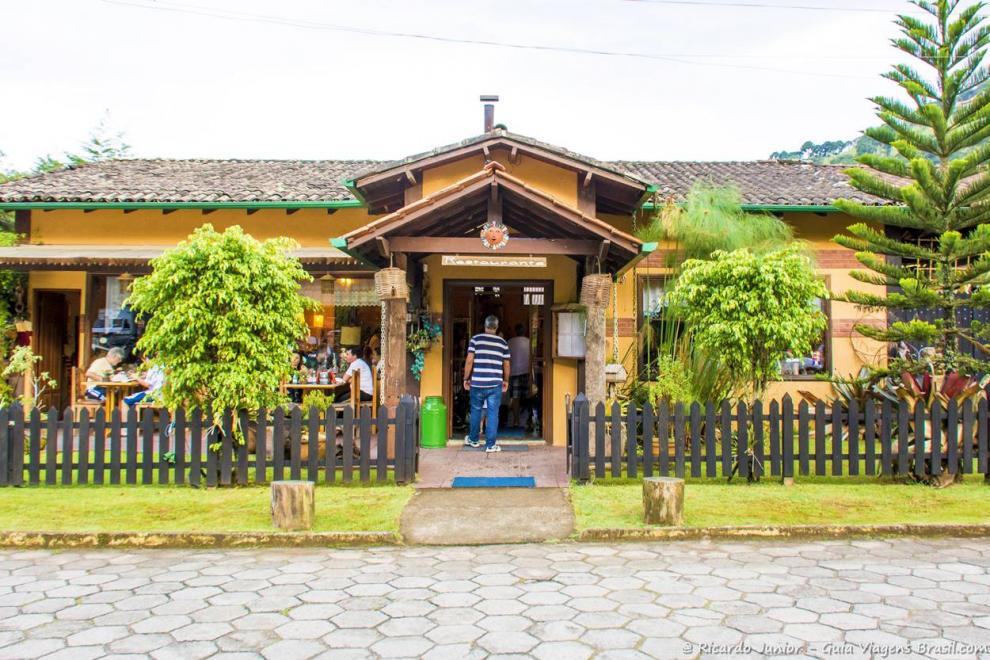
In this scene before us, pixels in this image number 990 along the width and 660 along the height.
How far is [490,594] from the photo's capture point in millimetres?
4832

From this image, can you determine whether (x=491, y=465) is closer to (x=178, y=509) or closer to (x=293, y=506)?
(x=293, y=506)

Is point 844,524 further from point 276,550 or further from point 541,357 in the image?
point 541,357

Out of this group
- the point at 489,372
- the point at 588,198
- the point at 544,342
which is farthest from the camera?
the point at 544,342

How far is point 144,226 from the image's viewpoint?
12.5 m

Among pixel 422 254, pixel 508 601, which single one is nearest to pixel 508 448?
pixel 422 254

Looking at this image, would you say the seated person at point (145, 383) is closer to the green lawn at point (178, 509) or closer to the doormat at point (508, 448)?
the green lawn at point (178, 509)

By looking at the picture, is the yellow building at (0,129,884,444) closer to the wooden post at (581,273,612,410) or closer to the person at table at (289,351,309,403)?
the person at table at (289,351,309,403)

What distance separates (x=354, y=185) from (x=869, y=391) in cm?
711

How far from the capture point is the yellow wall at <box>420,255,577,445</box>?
11055 millimetres

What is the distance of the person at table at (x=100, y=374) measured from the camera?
11.1 m

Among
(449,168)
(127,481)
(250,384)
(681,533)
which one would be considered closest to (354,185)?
(449,168)

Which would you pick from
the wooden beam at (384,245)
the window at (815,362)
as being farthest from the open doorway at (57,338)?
the window at (815,362)

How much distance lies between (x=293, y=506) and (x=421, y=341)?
4820mm

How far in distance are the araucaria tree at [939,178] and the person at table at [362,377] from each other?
6.54 meters
